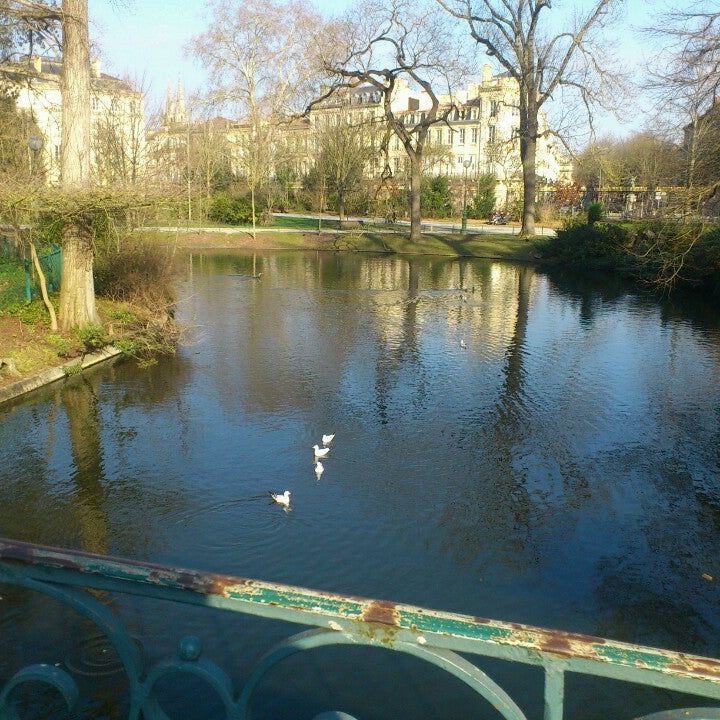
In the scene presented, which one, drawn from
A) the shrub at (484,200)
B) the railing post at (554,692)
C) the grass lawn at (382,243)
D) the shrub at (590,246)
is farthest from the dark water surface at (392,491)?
the shrub at (484,200)

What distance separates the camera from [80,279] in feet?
43.7

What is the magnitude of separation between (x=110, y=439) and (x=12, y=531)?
2.66m

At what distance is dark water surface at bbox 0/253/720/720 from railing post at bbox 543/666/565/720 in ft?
10.1

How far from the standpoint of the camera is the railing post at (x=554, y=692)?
165 cm

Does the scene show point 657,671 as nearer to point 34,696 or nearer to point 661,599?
point 34,696

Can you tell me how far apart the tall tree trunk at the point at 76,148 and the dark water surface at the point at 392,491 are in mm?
1977

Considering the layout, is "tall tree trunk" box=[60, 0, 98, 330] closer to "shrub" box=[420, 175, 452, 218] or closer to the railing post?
the railing post

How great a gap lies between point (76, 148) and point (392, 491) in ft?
30.5

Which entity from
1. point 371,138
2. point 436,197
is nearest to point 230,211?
point 371,138

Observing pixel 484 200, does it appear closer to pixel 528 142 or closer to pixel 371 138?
pixel 371 138

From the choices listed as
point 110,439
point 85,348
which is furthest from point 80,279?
point 110,439

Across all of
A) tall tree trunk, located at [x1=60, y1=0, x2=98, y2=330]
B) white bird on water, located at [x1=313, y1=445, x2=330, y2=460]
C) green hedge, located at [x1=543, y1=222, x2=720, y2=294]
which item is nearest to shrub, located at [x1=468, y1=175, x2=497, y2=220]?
green hedge, located at [x1=543, y1=222, x2=720, y2=294]

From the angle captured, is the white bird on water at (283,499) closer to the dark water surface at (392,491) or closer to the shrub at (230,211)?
the dark water surface at (392,491)

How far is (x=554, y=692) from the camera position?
1670 millimetres
